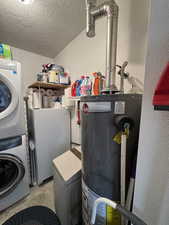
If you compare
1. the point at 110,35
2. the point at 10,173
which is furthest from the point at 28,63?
the point at 10,173

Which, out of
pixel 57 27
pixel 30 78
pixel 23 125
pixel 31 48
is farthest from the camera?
pixel 30 78

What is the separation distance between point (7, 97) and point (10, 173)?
874 millimetres

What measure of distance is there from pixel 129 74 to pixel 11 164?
1.60m

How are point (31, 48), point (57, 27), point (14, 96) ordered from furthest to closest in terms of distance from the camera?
point (31, 48), point (57, 27), point (14, 96)

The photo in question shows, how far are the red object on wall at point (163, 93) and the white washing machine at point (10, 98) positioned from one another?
3.89ft

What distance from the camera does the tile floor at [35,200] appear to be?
3.84 feet

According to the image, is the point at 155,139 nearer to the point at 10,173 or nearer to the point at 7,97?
the point at 7,97

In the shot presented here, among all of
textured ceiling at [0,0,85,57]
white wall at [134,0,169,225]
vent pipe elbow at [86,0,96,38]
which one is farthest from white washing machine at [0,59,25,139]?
white wall at [134,0,169,225]

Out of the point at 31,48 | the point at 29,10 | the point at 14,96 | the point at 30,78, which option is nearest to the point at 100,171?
the point at 14,96

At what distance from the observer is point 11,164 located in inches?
47.0

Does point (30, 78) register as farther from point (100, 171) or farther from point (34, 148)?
point (100, 171)

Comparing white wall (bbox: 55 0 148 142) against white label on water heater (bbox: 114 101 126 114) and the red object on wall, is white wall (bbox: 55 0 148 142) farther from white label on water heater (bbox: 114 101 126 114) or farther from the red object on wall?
the red object on wall

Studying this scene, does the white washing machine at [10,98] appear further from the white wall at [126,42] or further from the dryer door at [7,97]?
the white wall at [126,42]

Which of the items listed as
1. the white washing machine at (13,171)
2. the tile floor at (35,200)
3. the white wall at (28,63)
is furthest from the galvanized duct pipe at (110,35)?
the tile floor at (35,200)
